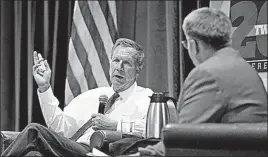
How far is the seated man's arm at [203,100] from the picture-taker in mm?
2379

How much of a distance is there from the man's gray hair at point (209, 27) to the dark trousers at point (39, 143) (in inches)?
31.9

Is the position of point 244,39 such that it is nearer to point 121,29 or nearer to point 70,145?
point 121,29

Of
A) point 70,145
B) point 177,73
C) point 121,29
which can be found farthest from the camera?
point 121,29

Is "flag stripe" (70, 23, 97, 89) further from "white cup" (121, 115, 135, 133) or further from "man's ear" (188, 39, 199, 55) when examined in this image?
"man's ear" (188, 39, 199, 55)

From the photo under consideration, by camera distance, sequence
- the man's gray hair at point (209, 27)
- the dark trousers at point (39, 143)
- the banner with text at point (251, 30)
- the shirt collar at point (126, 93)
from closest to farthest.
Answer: the man's gray hair at point (209, 27)
the dark trousers at point (39, 143)
the shirt collar at point (126, 93)
the banner with text at point (251, 30)

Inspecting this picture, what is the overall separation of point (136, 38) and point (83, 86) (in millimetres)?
634

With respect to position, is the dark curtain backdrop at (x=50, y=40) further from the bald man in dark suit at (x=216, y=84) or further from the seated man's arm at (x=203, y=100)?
the seated man's arm at (x=203, y=100)

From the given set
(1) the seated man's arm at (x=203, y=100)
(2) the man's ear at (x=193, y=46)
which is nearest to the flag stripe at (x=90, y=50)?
(2) the man's ear at (x=193, y=46)

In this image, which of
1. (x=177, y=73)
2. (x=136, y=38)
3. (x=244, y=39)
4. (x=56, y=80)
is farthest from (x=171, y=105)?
(x=56, y=80)

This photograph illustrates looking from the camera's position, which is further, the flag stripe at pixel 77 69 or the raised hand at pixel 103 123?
the flag stripe at pixel 77 69

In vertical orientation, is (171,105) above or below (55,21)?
below

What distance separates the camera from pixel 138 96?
367 cm

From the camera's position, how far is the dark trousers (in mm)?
2693

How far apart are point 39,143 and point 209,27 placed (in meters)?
0.98
